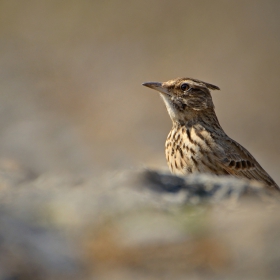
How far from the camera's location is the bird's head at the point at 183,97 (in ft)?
33.1

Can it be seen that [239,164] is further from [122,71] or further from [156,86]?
[122,71]

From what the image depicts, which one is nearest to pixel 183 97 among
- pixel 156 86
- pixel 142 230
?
pixel 156 86

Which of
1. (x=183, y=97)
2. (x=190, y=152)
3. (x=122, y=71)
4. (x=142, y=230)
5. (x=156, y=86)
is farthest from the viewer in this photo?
(x=122, y=71)

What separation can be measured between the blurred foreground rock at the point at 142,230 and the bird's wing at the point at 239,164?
9.50 ft

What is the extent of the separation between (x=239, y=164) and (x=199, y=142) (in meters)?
0.52

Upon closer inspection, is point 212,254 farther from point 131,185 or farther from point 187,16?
point 187,16

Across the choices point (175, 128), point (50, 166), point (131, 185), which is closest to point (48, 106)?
point (50, 166)

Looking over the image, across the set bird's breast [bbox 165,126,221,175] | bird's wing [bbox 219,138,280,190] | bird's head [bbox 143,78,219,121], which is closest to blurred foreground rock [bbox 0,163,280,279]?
bird's breast [bbox 165,126,221,175]

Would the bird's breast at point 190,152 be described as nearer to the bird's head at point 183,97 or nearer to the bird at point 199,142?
the bird at point 199,142

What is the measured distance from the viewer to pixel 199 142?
931 centimetres

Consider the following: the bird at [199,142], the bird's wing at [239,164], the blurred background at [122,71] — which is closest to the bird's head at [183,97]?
the bird at [199,142]

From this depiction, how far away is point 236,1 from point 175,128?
21944 mm

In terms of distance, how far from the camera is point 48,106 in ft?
85.7

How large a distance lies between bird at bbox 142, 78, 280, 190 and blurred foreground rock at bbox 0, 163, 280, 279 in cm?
274
